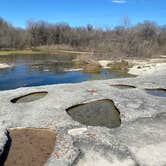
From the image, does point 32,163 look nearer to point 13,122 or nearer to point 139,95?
point 13,122

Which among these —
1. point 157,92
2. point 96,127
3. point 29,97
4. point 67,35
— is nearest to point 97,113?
point 96,127

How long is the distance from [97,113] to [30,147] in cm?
469

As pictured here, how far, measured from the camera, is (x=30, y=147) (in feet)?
29.5

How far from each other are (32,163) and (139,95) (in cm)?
914

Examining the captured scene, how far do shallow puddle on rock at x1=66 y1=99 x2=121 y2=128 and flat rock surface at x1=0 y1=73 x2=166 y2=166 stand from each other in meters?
0.35

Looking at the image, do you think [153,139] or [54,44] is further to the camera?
[54,44]

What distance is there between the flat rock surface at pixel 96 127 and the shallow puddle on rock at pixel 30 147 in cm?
35

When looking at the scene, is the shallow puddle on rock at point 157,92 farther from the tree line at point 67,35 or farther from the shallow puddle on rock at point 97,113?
the tree line at point 67,35

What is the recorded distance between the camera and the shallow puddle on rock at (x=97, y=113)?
11283mm

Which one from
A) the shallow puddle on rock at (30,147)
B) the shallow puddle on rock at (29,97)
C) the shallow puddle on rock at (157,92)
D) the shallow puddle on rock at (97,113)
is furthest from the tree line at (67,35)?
the shallow puddle on rock at (30,147)

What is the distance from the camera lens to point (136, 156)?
792 cm

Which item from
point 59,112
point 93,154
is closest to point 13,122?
point 59,112

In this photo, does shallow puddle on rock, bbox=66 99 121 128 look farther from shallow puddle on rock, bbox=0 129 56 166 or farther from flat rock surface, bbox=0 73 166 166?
shallow puddle on rock, bbox=0 129 56 166

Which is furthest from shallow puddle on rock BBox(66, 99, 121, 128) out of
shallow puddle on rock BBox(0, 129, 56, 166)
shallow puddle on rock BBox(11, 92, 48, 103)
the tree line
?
the tree line
